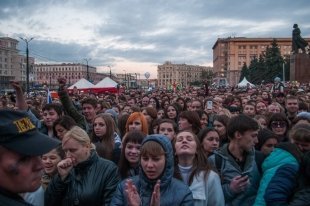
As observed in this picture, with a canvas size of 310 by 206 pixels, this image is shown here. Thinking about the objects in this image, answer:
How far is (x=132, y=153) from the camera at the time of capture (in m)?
4.25

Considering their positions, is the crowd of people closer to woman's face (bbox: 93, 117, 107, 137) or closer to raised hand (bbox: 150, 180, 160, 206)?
raised hand (bbox: 150, 180, 160, 206)

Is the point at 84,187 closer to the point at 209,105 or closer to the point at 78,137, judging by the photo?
the point at 78,137

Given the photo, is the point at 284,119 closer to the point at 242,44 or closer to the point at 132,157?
the point at 132,157

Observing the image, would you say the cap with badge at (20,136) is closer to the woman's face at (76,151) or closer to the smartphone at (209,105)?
the woman's face at (76,151)

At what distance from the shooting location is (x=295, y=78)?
3153 cm

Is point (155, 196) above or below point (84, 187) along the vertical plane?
above

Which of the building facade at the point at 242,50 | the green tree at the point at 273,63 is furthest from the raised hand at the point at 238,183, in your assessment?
the building facade at the point at 242,50

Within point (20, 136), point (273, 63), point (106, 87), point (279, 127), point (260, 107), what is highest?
point (273, 63)

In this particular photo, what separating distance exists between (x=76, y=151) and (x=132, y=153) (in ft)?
2.50

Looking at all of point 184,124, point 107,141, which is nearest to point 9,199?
point 107,141

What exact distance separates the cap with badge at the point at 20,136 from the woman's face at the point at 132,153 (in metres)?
2.48

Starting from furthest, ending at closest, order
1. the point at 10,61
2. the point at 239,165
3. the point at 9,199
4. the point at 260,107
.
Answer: the point at 10,61 → the point at 260,107 → the point at 239,165 → the point at 9,199

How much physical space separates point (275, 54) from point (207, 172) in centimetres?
6014

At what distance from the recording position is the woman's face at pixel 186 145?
12.3 feet
